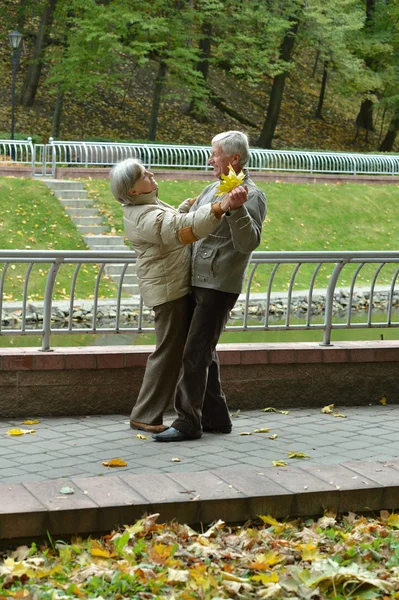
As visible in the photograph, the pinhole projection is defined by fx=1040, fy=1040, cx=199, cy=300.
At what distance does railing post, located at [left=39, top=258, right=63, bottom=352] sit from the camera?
7809 millimetres

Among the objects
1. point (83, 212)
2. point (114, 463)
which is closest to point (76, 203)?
point (83, 212)

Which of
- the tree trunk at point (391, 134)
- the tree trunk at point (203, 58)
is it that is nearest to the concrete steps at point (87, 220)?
the tree trunk at point (203, 58)

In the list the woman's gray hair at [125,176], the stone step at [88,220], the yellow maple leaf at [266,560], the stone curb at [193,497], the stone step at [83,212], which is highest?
the stone step at [83,212]

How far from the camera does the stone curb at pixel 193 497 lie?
511 centimetres

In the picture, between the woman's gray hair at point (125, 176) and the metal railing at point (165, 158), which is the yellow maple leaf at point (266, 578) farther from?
the metal railing at point (165, 158)

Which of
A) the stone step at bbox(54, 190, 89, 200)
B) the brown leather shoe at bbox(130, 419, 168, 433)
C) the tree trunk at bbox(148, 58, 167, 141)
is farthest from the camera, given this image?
the tree trunk at bbox(148, 58, 167, 141)

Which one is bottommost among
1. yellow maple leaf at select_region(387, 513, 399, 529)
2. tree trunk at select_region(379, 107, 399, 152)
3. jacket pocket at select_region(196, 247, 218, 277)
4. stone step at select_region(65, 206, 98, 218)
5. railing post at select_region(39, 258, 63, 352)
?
yellow maple leaf at select_region(387, 513, 399, 529)

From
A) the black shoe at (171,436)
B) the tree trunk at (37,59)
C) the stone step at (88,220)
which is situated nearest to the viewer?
the black shoe at (171,436)

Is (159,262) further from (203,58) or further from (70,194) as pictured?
(203,58)

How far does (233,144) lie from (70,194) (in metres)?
19.0

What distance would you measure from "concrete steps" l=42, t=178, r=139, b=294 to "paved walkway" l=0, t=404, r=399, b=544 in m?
12.7

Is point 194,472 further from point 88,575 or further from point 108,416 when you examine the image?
point 108,416

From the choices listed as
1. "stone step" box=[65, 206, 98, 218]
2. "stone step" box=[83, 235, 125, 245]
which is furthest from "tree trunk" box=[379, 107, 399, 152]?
"stone step" box=[83, 235, 125, 245]

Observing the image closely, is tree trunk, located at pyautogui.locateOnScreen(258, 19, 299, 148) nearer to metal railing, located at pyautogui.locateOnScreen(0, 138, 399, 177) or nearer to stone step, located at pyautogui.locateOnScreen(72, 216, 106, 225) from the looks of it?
metal railing, located at pyautogui.locateOnScreen(0, 138, 399, 177)
